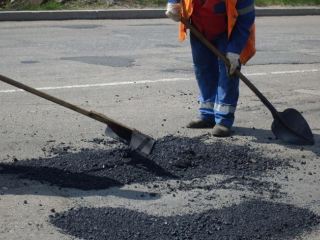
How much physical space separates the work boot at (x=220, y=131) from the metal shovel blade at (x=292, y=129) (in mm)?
423

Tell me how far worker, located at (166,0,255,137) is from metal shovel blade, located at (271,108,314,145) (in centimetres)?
42

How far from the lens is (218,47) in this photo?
6703 millimetres

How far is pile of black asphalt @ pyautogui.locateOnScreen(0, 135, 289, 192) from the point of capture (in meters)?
5.43

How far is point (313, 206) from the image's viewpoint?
5180mm

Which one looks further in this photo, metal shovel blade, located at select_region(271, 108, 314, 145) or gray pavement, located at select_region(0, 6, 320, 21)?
gray pavement, located at select_region(0, 6, 320, 21)

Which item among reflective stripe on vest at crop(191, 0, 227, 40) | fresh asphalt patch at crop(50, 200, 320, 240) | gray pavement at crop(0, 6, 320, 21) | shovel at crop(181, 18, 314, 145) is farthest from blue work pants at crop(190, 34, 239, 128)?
gray pavement at crop(0, 6, 320, 21)

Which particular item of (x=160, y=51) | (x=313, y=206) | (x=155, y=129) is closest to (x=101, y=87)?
(x=155, y=129)

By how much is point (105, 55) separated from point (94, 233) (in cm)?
694

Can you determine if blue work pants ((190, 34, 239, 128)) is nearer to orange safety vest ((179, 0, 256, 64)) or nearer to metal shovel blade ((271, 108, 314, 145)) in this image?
orange safety vest ((179, 0, 256, 64))

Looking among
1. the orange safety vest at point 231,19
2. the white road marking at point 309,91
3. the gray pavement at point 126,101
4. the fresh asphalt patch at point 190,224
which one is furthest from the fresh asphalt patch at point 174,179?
the white road marking at point 309,91

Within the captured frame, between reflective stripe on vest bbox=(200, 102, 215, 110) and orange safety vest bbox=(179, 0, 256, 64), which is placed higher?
orange safety vest bbox=(179, 0, 256, 64)

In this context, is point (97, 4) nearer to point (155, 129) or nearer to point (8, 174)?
point (155, 129)

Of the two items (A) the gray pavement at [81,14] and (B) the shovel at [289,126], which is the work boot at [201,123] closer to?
(B) the shovel at [289,126]

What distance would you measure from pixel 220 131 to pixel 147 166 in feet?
3.97
